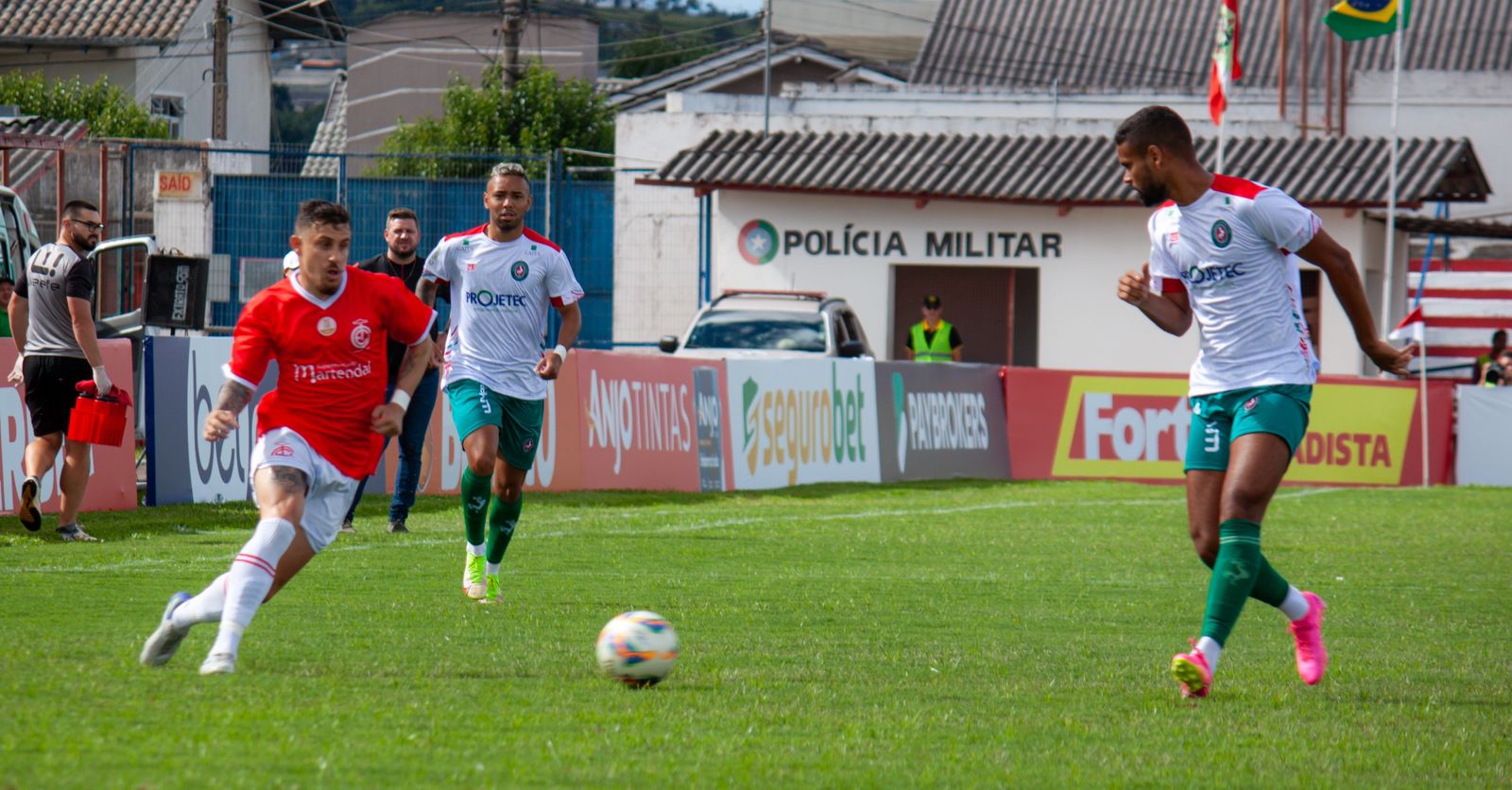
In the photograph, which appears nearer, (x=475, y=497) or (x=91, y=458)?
(x=475, y=497)

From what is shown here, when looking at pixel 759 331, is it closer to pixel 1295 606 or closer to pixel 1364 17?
pixel 1364 17

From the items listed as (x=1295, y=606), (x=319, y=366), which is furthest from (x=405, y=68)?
(x=1295, y=606)

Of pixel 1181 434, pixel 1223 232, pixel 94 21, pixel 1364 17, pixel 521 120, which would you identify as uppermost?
pixel 94 21

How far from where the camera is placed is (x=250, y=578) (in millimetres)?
6164

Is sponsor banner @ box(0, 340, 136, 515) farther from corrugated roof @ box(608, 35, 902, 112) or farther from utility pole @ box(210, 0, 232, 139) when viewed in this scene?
corrugated roof @ box(608, 35, 902, 112)

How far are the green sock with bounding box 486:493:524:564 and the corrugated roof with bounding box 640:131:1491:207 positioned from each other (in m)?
21.5

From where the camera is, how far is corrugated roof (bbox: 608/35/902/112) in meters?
45.9

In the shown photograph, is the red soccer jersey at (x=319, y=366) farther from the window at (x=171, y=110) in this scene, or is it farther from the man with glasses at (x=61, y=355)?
the window at (x=171, y=110)

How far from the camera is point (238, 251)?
30125mm

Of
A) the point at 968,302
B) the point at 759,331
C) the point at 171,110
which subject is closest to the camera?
the point at 759,331

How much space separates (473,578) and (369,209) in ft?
72.8

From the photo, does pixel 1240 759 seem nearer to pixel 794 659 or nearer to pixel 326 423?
pixel 794 659

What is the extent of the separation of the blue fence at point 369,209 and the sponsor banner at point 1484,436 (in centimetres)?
1282

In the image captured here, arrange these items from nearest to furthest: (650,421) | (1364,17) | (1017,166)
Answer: (650,421) < (1364,17) < (1017,166)
